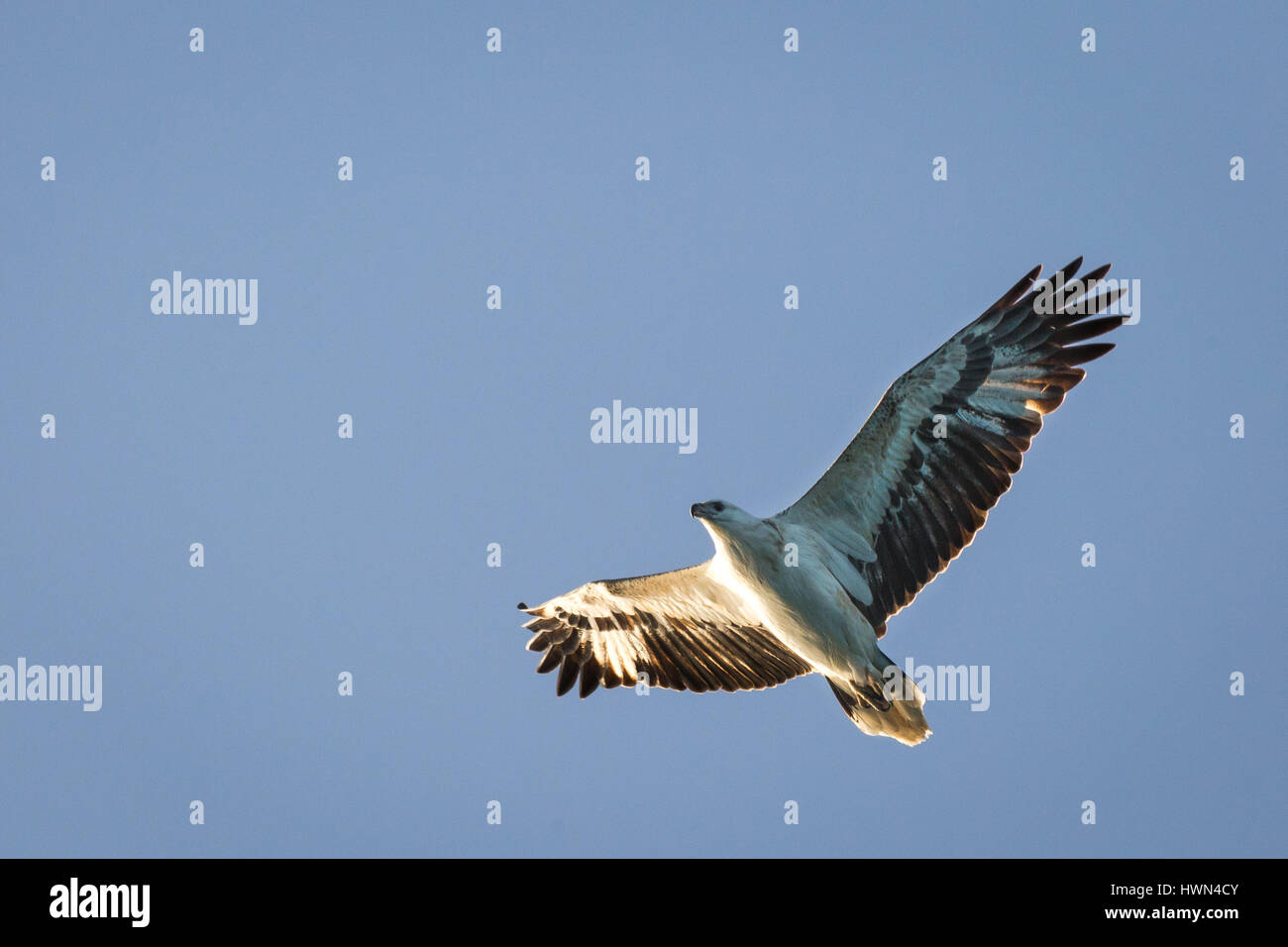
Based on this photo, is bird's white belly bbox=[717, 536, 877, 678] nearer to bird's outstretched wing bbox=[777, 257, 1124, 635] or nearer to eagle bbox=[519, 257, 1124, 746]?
eagle bbox=[519, 257, 1124, 746]

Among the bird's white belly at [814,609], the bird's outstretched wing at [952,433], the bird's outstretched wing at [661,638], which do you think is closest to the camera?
the bird's white belly at [814,609]

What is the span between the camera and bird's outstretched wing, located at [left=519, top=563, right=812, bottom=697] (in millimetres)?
14883

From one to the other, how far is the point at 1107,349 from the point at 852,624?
12.3ft

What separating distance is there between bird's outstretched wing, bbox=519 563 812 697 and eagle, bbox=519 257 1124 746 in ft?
1.41

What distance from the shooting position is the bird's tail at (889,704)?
13.4 meters

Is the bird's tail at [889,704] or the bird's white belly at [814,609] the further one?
the bird's white belly at [814,609]

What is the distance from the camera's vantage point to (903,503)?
46.3 feet

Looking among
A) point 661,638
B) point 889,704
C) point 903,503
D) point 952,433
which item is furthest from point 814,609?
point 661,638

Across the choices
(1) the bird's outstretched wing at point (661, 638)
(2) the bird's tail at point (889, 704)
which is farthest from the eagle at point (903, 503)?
(1) the bird's outstretched wing at point (661, 638)

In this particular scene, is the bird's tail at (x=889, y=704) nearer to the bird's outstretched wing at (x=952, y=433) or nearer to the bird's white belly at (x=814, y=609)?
the bird's white belly at (x=814, y=609)

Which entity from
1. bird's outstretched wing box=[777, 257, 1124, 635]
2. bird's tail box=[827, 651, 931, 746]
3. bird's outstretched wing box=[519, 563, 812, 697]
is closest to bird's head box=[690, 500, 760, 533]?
bird's outstretched wing box=[777, 257, 1124, 635]

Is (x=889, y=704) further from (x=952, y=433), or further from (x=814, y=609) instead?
(x=952, y=433)

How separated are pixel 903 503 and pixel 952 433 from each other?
0.85 meters

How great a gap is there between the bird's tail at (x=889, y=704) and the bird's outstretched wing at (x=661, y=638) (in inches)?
48.6
